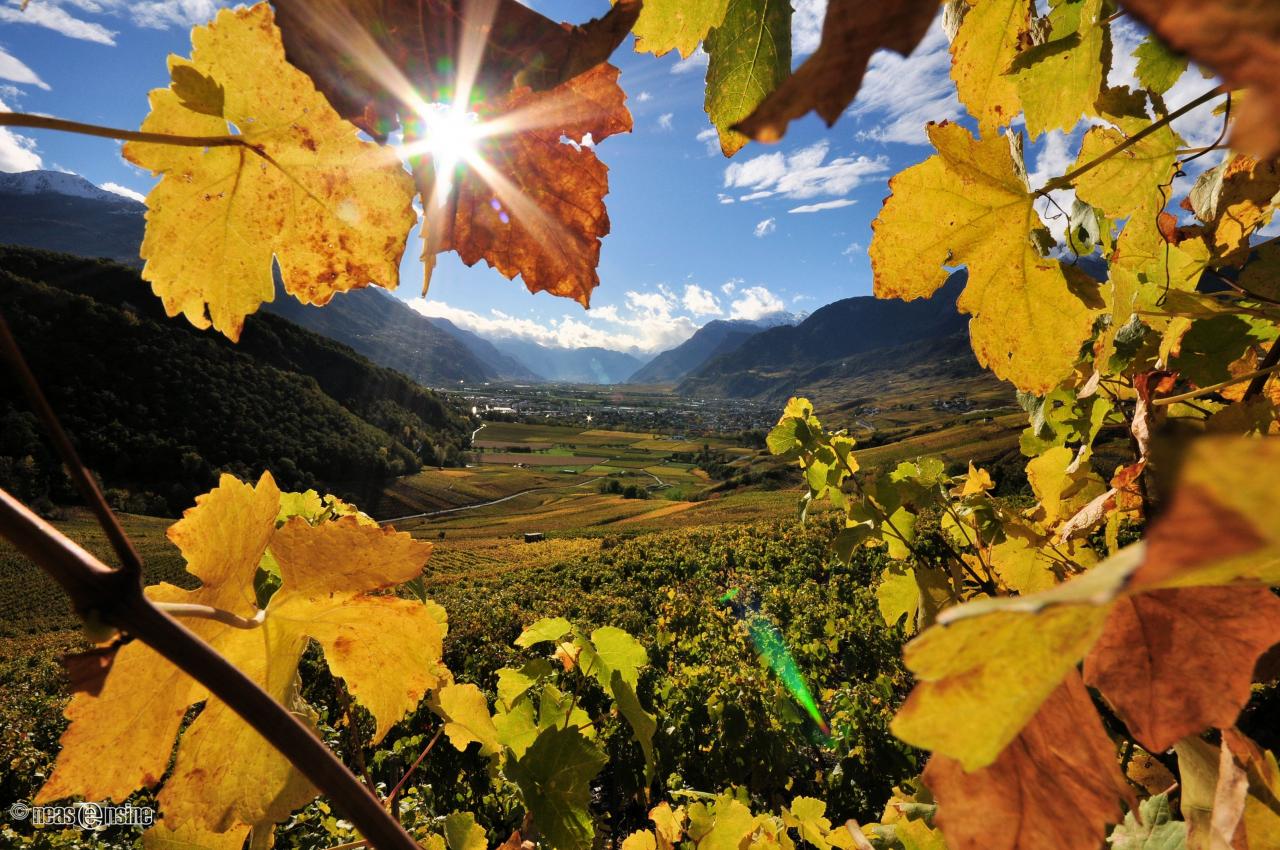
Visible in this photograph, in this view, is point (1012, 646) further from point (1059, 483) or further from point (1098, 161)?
point (1059, 483)

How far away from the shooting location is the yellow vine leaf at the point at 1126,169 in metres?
0.81

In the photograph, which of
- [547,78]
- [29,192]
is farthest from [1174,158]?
[29,192]

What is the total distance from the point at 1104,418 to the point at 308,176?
4.75 feet

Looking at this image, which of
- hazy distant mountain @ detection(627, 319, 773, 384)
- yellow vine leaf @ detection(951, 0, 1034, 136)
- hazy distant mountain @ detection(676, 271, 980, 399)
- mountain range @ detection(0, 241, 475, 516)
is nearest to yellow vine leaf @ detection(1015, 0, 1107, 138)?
yellow vine leaf @ detection(951, 0, 1034, 136)

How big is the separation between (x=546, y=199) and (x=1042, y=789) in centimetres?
58

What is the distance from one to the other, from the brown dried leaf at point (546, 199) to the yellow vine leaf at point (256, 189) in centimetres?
9

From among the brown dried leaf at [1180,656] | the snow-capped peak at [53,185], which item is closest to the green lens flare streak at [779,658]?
the brown dried leaf at [1180,656]

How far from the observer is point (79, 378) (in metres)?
42.9

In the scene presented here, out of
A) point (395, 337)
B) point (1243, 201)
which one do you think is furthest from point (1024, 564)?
point (395, 337)

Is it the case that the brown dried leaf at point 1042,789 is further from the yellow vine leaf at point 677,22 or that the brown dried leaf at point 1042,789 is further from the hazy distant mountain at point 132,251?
the hazy distant mountain at point 132,251

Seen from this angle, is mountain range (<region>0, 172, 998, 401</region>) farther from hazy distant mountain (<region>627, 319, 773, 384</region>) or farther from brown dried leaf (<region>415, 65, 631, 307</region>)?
brown dried leaf (<region>415, 65, 631, 307</region>)

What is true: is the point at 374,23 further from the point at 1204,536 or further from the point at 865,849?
the point at 865,849

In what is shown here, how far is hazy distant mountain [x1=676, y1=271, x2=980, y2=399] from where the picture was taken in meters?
120

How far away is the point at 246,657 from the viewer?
64 cm
